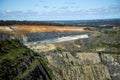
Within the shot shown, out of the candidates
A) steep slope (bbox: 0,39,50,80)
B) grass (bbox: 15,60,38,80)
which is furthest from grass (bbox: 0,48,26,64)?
grass (bbox: 15,60,38,80)

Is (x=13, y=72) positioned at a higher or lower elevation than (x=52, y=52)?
higher

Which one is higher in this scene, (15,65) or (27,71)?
(15,65)

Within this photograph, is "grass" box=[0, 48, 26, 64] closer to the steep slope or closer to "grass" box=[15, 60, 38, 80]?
the steep slope

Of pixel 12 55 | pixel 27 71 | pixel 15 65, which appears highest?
pixel 12 55

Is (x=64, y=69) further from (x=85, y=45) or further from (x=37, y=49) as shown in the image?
(x=85, y=45)

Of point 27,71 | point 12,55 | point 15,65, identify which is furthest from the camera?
point 12,55

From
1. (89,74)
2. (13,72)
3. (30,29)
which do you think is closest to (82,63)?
(89,74)

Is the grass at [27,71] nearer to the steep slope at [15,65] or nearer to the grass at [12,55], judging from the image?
the steep slope at [15,65]

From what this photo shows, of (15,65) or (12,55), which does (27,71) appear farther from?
(12,55)

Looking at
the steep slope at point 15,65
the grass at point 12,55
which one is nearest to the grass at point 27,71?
the steep slope at point 15,65

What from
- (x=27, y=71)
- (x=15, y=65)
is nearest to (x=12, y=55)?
(x=27, y=71)

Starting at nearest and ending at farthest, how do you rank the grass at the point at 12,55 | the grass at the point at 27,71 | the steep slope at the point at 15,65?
the steep slope at the point at 15,65
the grass at the point at 27,71
the grass at the point at 12,55
